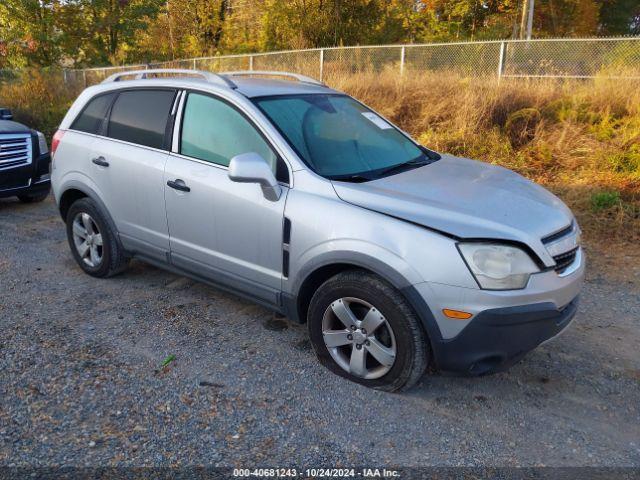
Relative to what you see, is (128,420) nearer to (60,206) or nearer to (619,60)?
(60,206)

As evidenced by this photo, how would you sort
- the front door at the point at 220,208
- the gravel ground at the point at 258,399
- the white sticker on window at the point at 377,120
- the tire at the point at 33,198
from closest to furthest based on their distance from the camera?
the gravel ground at the point at 258,399 → the front door at the point at 220,208 → the white sticker on window at the point at 377,120 → the tire at the point at 33,198

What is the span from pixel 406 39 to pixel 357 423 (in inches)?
914

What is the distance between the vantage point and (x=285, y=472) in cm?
247

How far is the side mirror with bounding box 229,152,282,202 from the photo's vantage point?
3035 millimetres

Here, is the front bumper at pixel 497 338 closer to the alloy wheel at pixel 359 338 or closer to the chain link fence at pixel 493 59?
the alloy wheel at pixel 359 338

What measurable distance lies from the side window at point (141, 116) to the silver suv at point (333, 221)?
0.01m

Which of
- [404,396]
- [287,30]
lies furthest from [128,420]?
[287,30]

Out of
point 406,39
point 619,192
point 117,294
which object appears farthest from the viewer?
point 406,39

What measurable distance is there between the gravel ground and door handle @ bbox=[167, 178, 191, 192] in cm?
101

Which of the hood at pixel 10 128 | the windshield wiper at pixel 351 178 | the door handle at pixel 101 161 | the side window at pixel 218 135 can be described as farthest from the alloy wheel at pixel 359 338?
the hood at pixel 10 128

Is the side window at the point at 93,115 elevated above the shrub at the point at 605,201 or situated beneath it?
elevated above

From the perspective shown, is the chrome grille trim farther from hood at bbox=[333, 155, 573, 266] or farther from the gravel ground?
the gravel ground

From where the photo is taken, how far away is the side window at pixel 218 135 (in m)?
3.39

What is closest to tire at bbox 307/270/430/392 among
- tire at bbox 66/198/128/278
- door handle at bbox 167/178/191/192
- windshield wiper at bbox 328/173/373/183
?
windshield wiper at bbox 328/173/373/183
